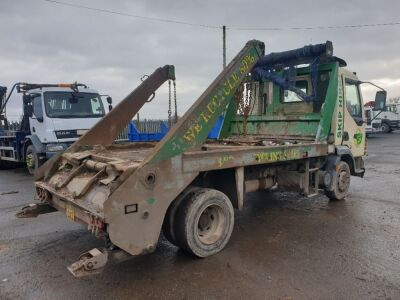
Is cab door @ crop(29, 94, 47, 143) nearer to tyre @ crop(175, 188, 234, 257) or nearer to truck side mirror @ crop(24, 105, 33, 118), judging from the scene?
truck side mirror @ crop(24, 105, 33, 118)

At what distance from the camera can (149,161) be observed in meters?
3.57

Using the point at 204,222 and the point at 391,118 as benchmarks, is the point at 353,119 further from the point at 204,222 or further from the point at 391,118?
the point at 391,118

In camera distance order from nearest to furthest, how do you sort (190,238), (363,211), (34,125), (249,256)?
(190,238), (249,256), (363,211), (34,125)

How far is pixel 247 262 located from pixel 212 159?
1.24m

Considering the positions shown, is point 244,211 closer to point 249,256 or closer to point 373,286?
point 249,256

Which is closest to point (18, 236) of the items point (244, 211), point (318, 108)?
point (244, 211)

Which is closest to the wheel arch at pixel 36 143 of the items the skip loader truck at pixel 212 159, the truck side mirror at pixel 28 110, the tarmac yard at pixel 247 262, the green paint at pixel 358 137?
the truck side mirror at pixel 28 110

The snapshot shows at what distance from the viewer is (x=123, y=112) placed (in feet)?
19.2

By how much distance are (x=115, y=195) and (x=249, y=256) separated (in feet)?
6.13

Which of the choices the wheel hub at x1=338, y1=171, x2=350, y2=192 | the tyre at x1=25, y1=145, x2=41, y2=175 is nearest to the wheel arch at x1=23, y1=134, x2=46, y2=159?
the tyre at x1=25, y1=145, x2=41, y2=175

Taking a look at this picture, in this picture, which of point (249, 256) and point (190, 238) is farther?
point (249, 256)

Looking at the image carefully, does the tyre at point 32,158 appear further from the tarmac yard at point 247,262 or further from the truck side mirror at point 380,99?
the truck side mirror at point 380,99

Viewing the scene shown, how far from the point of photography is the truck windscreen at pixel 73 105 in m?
10.3

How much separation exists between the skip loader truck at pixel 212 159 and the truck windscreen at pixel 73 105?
5032 millimetres
